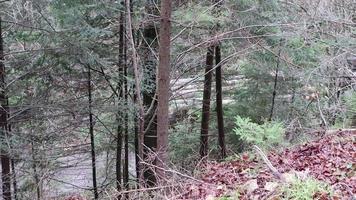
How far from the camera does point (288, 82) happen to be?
12570mm

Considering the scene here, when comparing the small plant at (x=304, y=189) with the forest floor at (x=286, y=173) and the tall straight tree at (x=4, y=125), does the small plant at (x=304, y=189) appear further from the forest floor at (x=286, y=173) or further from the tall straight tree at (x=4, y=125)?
the tall straight tree at (x=4, y=125)

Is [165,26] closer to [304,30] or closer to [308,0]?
[304,30]

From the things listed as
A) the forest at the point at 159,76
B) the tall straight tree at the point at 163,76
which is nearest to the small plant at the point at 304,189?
the forest at the point at 159,76

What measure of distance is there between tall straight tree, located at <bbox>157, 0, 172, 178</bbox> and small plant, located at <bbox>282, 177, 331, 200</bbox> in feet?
8.87

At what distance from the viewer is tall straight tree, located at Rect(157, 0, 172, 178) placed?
20.0 ft

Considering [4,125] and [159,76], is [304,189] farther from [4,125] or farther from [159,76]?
[4,125]

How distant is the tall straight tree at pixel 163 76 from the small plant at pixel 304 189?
270 centimetres

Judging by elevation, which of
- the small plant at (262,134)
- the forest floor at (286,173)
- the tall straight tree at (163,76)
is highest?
the tall straight tree at (163,76)

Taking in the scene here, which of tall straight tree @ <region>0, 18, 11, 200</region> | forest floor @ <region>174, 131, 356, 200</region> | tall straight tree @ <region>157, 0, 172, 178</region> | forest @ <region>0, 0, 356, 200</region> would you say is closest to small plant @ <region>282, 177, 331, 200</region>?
forest floor @ <region>174, 131, 356, 200</region>

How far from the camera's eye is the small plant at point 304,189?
3.34 meters

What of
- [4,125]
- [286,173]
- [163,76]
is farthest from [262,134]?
[4,125]

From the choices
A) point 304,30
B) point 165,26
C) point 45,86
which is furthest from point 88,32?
point 304,30

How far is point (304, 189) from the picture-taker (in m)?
3.38

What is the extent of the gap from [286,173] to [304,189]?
567mm
